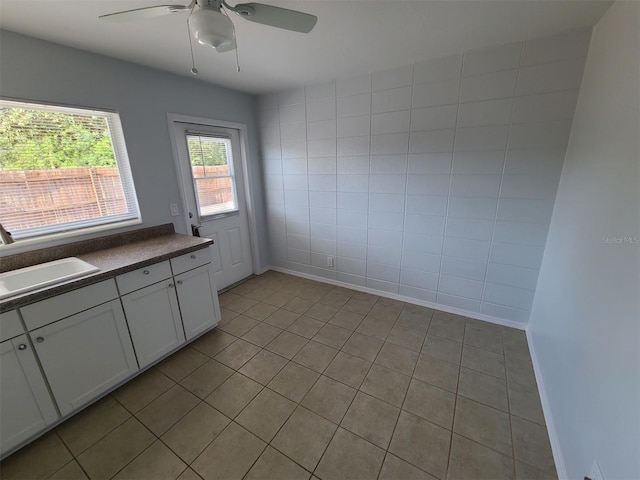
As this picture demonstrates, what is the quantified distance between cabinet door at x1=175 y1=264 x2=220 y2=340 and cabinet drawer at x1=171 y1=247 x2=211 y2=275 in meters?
0.04

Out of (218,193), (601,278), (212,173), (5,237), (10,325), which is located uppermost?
(212,173)

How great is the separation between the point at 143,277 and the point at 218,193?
1.52 metres

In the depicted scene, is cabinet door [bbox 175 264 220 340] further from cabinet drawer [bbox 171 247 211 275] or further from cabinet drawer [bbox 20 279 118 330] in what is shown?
cabinet drawer [bbox 20 279 118 330]

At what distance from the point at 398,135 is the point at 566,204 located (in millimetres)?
1417

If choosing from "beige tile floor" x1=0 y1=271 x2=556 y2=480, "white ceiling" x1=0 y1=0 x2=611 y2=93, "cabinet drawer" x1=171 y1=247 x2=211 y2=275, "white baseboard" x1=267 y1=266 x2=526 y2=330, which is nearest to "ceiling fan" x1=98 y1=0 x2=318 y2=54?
"white ceiling" x1=0 y1=0 x2=611 y2=93

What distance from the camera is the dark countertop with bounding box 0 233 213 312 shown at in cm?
135

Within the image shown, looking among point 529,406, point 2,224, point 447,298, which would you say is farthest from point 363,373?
point 2,224

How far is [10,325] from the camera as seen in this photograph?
1.31 metres

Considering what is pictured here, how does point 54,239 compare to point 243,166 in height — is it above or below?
below

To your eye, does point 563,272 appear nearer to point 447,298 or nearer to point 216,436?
point 447,298

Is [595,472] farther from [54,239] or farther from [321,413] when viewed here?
[54,239]

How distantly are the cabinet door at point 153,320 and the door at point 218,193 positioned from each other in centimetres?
98

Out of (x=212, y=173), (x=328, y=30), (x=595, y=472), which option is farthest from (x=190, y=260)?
(x=595, y=472)

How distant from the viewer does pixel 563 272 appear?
1.63m
